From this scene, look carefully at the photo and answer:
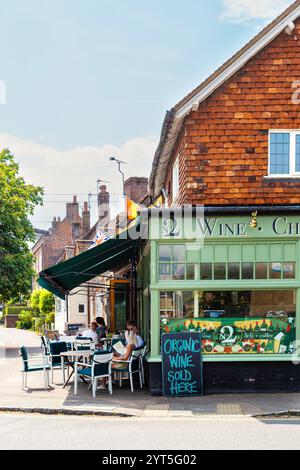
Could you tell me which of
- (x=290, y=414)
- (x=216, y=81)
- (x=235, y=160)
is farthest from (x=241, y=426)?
(x=216, y=81)

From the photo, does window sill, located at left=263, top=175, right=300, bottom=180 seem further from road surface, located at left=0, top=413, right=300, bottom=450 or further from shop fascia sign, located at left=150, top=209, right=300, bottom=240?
road surface, located at left=0, top=413, right=300, bottom=450

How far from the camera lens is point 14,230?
37.8 meters

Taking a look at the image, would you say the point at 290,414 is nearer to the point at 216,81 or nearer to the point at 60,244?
the point at 216,81

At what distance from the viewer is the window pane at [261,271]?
14.4 meters

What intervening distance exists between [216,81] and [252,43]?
1081 mm

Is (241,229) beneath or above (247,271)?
above

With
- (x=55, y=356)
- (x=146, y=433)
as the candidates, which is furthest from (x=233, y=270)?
(x=55, y=356)

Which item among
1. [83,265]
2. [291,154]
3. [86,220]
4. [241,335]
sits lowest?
[241,335]

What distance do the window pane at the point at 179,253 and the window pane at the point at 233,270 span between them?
3.27ft

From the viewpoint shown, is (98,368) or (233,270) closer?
(98,368)

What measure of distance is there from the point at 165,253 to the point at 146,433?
5.17 meters

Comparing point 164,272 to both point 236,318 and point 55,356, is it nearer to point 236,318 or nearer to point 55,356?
point 236,318

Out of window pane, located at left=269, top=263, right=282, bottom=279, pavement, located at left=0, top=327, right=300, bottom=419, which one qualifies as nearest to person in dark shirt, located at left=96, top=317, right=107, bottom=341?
pavement, located at left=0, top=327, right=300, bottom=419

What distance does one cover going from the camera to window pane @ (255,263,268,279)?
47.2ft
